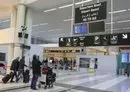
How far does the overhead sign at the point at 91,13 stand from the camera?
9000 millimetres

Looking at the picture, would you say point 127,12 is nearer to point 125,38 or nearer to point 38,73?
point 125,38

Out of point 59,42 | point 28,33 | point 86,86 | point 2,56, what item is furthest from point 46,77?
point 2,56

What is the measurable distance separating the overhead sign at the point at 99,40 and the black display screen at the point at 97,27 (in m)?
1.46

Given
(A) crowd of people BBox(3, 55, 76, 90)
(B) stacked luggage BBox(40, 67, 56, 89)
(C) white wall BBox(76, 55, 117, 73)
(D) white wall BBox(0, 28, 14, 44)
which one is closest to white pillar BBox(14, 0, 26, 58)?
(D) white wall BBox(0, 28, 14, 44)

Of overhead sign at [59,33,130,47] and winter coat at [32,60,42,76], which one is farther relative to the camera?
overhead sign at [59,33,130,47]

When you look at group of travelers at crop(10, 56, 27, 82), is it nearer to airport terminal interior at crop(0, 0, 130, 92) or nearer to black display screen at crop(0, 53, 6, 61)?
airport terminal interior at crop(0, 0, 130, 92)

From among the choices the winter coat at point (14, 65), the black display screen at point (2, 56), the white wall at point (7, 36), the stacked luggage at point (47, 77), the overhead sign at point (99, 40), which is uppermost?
the white wall at point (7, 36)

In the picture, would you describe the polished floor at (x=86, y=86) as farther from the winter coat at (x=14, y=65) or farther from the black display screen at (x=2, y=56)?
the black display screen at (x=2, y=56)

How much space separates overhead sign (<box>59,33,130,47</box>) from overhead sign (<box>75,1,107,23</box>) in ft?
7.24

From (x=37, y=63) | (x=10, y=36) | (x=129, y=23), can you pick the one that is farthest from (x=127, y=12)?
(x=37, y=63)

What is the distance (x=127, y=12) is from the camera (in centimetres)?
1683

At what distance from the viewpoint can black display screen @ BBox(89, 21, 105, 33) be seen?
381 inches

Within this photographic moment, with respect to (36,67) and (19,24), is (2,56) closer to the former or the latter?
(19,24)

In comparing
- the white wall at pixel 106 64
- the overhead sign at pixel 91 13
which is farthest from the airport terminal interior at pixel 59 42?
the white wall at pixel 106 64
